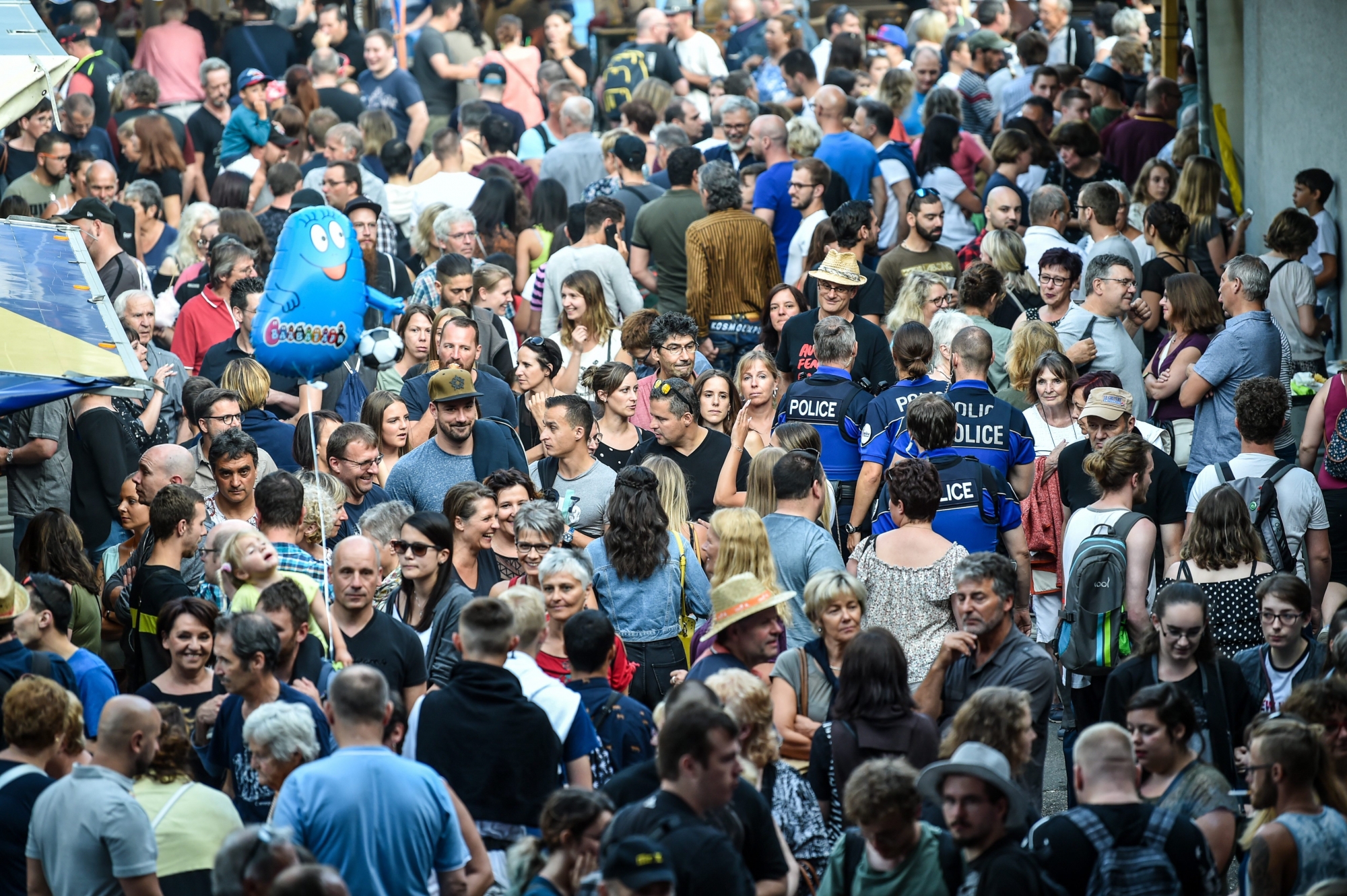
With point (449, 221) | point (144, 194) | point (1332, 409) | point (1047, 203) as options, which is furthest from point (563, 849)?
point (144, 194)

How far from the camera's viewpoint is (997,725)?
15.7 ft

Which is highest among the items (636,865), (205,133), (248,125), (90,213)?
(248,125)

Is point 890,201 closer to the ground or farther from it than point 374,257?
closer to the ground

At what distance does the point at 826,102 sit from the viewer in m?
12.1

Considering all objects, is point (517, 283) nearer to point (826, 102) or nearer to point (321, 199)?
point (321, 199)

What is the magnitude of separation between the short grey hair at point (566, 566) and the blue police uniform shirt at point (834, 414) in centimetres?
228

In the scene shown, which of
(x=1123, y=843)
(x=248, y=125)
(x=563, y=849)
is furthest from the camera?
(x=248, y=125)

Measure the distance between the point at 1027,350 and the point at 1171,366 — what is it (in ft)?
3.27

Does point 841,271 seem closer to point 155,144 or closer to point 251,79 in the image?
point 155,144

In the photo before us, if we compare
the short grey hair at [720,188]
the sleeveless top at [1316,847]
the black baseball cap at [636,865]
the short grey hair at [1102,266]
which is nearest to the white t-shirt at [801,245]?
the short grey hair at [720,188]

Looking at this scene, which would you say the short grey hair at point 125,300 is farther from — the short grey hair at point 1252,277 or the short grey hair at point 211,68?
the short grey hair at point 211,68

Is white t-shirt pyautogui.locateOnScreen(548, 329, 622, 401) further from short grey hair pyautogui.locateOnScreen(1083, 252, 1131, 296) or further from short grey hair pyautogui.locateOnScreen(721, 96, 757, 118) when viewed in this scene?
short grey hair pyautogui.locateOnScreen(721, 96, 757, 118)

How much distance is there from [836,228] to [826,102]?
284 centimetres

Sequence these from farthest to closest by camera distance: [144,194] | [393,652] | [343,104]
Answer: [343,104]
[144,194]
[393,652]
